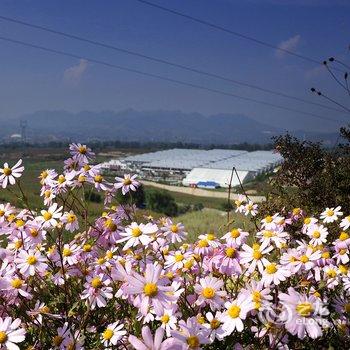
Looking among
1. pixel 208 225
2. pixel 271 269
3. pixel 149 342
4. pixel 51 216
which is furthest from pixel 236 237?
pixel 208 225

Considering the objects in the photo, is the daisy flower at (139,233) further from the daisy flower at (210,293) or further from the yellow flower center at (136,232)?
the daisy flower at (210,293)

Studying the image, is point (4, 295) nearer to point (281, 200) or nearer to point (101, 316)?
point (101, 316)

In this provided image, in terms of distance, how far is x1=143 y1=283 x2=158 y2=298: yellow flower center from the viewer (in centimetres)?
159

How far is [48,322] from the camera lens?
7.46ft

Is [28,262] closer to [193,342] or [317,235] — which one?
[193,342]

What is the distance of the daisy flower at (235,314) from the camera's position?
1754 millimetres

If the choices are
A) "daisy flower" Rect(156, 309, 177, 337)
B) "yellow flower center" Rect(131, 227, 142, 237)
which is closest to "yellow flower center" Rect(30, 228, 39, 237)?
"yellow flower center" Rect(131, 227, 142, 237)

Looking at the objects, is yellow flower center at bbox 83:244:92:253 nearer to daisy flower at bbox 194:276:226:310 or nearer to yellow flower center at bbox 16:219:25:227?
yellow flower center at bbox 16:219:25:227

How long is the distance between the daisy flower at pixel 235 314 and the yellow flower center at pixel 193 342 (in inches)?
8.0

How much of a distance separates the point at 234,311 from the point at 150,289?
387mm

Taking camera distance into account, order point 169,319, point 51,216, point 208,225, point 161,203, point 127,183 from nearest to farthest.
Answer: point 169,319 → point 51,216 → point 127,183 → point 208,225 → point 161,203

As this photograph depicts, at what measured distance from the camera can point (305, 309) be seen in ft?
4.97

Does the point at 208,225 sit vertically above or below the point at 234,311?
below

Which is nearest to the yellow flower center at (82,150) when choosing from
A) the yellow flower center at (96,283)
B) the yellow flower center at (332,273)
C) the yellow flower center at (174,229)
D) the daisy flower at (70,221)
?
the daisy flower at (70,221)
